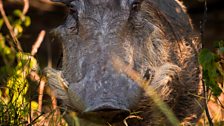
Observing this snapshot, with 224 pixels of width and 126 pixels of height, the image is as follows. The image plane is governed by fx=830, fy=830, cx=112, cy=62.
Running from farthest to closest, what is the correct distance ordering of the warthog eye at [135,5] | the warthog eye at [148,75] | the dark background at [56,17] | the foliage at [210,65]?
the dark background at [56,17] → the warthog eye at [135,5] → the warthog eye at [148,75] → the foliage at [210,65]

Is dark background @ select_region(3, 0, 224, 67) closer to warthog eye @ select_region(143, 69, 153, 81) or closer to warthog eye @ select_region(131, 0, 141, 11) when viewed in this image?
warthog eye @ select_region(131, 0, 141, 11)

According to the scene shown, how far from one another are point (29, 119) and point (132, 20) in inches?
30.8

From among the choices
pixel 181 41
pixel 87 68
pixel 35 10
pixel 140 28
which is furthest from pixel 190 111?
pixel 35 10

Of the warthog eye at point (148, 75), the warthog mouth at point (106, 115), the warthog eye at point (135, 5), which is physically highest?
the warthog eye at point (135, 5)

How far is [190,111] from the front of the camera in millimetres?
5055

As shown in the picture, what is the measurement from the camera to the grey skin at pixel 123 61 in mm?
3967

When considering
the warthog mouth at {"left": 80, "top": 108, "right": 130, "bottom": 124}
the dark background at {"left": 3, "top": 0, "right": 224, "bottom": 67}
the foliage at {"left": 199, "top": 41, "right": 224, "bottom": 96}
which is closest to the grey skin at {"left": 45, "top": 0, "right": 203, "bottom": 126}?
the warthog mouth at {"left": 80, "top": 108, "right": 130, "bottom": 124}

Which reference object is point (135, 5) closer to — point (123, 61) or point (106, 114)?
point (123, 61)

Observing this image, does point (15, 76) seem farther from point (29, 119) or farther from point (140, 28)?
point (140, 28)

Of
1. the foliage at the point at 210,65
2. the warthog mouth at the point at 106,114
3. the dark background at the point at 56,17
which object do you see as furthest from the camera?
the dark background at the point at 56,17

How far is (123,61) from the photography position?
13.7 ft

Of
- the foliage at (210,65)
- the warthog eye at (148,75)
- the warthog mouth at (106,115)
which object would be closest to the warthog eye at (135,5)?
the warthog eye at (148,75)

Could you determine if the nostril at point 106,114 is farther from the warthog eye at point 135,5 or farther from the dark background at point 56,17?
the dark background at point 56,17

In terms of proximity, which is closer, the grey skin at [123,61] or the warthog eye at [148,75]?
the grey skin at [123,61]
